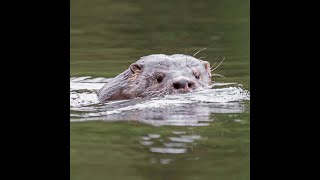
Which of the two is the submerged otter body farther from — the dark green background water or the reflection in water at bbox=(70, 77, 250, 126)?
the dark green background water

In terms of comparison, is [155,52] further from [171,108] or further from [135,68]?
Answer: [171,108]

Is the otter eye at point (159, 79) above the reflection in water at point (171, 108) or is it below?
above

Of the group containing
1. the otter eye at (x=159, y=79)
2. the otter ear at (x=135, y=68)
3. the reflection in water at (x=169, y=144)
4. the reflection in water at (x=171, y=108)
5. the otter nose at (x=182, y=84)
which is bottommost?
the reflection in water at (x=169, y=144)

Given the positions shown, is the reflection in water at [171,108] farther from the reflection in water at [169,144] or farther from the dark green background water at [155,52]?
the reflection in water at [169,144]

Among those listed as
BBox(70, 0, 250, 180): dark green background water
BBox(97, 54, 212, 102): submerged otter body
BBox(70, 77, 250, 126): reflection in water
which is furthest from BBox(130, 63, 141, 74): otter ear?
BBox(70, 0, 250, 180): dark green background water

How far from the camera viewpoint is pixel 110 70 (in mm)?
10750

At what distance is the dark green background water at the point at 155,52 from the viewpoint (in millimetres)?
5211

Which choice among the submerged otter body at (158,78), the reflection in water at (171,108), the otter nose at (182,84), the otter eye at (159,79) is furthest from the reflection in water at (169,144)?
the otter eye at (159,79)

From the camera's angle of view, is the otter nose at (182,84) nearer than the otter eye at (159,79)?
Yes

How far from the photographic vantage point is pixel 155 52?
11812mm

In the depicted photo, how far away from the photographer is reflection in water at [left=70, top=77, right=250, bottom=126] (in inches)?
258

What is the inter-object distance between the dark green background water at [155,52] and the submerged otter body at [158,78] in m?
0.81
